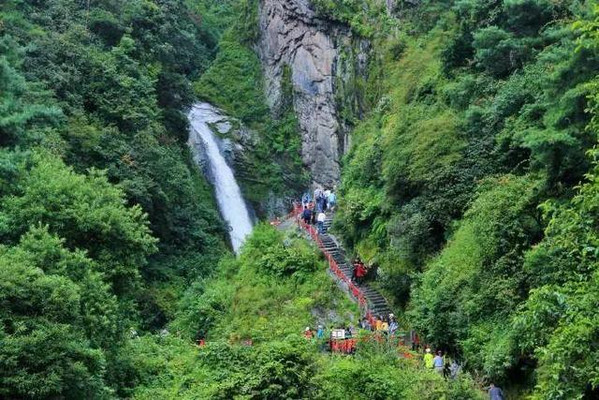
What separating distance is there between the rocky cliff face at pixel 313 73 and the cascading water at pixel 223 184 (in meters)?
5.11

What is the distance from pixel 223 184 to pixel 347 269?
18.0 metres

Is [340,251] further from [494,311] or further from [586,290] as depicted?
[586,290]

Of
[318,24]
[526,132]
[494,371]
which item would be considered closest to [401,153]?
[526,132]

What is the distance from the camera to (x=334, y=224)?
1113 inches

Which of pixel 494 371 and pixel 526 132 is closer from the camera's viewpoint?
pixel 494 371

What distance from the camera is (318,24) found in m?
43.1

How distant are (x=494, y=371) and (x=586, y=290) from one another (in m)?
4.75

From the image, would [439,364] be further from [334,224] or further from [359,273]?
[334,224]

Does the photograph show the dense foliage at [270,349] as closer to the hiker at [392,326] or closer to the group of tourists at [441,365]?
the group of tourists at [441,365]

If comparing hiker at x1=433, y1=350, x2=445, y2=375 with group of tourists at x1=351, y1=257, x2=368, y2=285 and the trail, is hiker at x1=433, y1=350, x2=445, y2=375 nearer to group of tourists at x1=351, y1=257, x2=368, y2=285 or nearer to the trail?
the trail

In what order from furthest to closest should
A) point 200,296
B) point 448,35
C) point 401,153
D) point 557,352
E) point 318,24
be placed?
1. point 318,24
2. point 448,35
3. point 200,296
4. point 401,153
5. point 557,352

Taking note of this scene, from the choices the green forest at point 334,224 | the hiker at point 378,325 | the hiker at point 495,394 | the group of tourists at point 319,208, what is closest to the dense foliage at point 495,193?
the green forest at point 334,224

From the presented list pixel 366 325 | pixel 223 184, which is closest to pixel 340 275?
pixel 366 325

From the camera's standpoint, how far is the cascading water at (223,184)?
41.4 m
